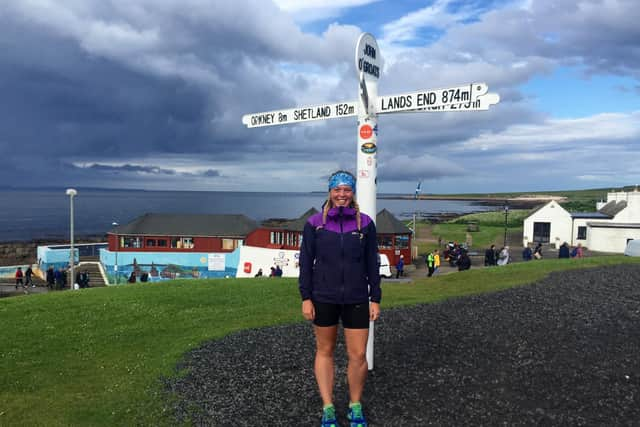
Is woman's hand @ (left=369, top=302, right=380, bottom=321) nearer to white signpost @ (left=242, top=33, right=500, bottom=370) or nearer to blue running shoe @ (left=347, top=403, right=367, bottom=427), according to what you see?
blue running shoe @ (left=347, top=403, right=367, bottom=427)

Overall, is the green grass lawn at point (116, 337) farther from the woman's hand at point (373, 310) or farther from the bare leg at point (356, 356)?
the woman's hand at point (373, 310)

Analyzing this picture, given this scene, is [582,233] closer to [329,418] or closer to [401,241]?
[401,241]

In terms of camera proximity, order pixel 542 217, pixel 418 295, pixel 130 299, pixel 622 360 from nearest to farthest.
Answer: pixel 622 360 → pixel 130 299 → pixel 418 295 → pixel 542 217

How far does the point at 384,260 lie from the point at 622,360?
2848 centimetres

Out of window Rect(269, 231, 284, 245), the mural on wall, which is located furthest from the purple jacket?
the mural on wall

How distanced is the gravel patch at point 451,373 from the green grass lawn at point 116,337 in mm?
613

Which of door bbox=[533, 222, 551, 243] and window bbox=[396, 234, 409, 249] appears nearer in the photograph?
window bbox=[396, 234, 409, 249]

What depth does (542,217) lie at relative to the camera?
168 ft

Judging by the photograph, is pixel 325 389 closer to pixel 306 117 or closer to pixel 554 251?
pixel 306 117

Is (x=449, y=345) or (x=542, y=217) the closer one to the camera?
(x=449, y=345)

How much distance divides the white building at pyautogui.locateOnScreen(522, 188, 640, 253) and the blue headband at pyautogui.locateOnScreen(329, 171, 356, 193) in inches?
1900

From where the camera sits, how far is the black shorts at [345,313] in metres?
5.04

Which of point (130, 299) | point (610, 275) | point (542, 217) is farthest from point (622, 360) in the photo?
point (542, 217)

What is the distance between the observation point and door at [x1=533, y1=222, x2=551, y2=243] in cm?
5092
